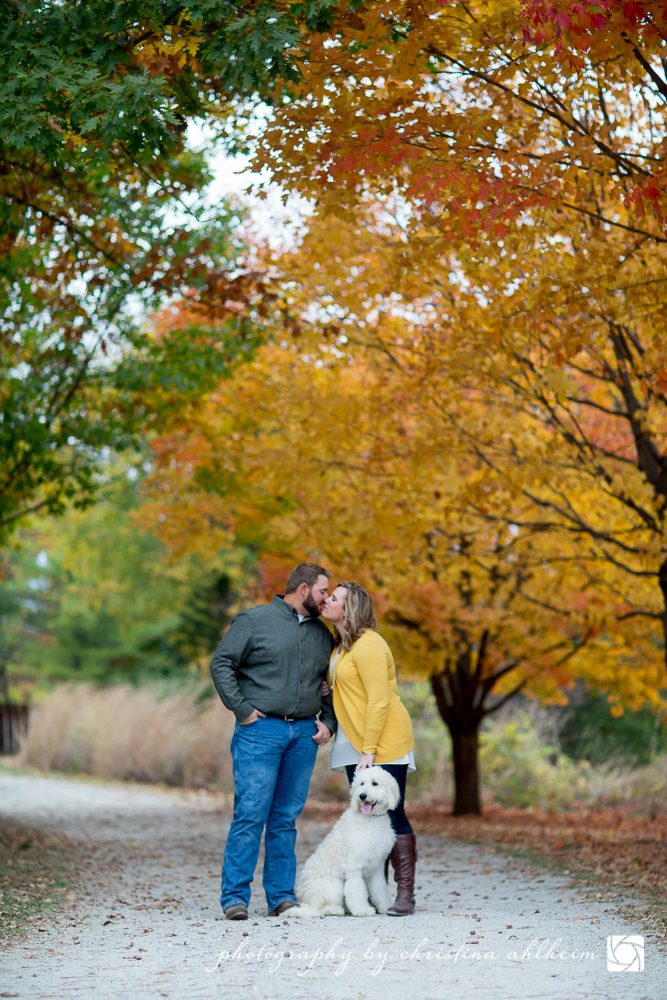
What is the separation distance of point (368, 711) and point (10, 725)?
20.3 meters

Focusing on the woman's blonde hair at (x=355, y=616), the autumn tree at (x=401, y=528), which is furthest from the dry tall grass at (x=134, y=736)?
the woman's blonde hair at (x=355, y=616)

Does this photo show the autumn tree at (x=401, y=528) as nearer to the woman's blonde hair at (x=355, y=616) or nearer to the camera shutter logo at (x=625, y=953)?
the woman's blonde hair at (x=355, y=616)

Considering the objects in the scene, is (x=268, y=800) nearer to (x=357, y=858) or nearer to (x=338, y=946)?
(x=357, y=858)

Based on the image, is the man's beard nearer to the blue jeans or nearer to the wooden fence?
the blue jeans

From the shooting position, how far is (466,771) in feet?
38.5

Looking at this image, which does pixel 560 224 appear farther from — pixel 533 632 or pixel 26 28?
pixel 533 632

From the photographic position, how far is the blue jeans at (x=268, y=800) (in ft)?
16.9

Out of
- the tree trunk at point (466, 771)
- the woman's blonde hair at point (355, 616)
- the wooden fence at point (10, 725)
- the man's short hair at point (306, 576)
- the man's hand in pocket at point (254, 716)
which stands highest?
the man's short hair at point (306, 576)

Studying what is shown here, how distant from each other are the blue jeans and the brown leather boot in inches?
23.2

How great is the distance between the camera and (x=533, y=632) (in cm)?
1020

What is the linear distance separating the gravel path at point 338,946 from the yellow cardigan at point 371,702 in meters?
0.90

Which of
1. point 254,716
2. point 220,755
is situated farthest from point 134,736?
point 254,716

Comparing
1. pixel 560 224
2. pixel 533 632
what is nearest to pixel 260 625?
pixel 560 224

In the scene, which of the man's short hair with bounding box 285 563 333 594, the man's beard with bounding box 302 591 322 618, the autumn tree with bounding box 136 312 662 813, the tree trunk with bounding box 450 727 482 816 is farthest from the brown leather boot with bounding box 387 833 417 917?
the tree trunk with bounding box 450 727 482 816
